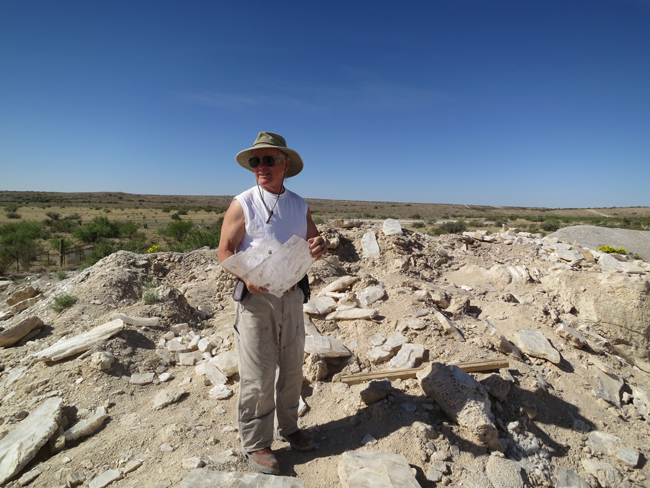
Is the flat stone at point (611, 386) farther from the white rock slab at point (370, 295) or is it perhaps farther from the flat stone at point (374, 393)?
the white rock slab at point (370, 295)

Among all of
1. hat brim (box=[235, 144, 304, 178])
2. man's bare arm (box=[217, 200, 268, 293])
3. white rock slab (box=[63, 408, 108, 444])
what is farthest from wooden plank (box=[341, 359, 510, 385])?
white rock slab (box=[63, 408, 108, 444])

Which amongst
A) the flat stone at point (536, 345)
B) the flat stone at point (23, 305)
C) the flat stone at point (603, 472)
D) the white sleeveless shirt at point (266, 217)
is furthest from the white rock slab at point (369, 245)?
the flat stone at point (23, 305)

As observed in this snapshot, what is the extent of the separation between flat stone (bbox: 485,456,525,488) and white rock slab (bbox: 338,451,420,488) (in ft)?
1.91

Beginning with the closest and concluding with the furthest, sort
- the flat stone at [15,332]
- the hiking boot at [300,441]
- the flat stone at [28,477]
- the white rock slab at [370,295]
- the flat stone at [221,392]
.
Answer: the flat stone at [28,477] < the hiking boot at [300,441] < the flat stone at [221,392] < the flat stone at [15,332] < the white rock slab at [370,295]

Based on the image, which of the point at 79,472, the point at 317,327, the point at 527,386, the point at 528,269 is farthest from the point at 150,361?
the point at 528,269

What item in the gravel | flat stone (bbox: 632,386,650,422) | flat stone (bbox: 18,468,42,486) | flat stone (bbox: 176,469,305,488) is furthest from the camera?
the gravel

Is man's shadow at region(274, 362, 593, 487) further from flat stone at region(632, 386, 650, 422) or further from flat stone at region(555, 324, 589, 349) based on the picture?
flat stone at region(555, 324, 589, 349)

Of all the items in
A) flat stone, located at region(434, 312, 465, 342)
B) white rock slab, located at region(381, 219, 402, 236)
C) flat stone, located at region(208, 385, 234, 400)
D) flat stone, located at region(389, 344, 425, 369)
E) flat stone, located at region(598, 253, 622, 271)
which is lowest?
flat stone, located at region(208, 385, 234, 400)

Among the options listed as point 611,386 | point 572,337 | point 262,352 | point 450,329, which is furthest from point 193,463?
point 572,337

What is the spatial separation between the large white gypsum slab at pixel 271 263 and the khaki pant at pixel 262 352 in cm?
16

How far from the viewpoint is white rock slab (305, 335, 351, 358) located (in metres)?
3.38

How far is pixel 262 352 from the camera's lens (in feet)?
6.93

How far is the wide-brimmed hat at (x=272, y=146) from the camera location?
84.5 inches

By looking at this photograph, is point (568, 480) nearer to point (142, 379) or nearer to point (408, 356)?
point (408, 356)
